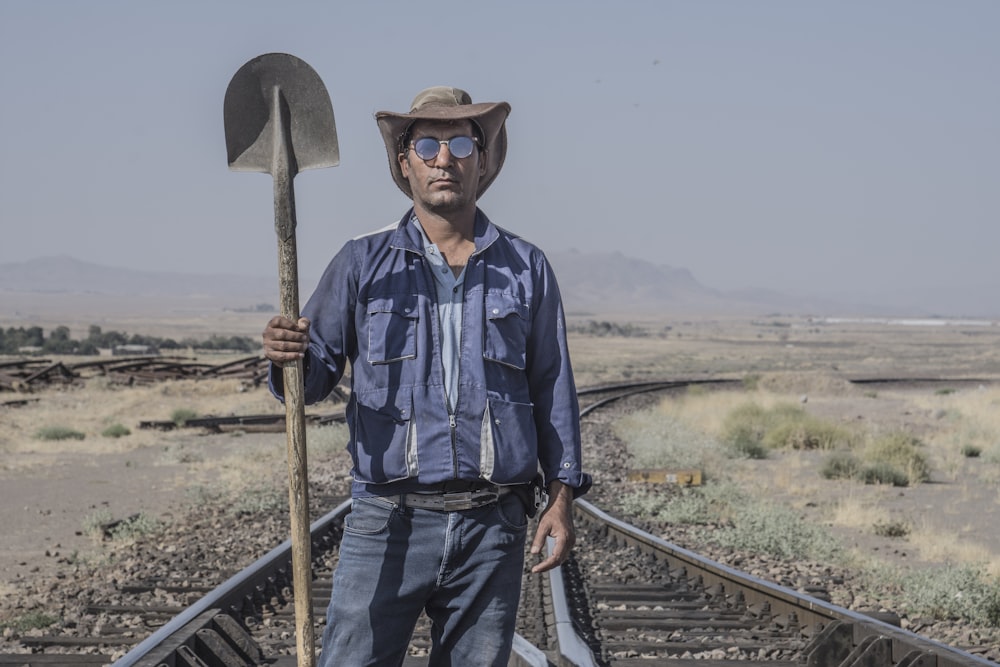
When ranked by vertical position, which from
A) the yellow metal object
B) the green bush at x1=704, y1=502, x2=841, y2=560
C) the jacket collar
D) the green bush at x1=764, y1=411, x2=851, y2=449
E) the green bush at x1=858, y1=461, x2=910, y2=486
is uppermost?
the jacket collar

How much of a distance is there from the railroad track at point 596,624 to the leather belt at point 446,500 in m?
2.03

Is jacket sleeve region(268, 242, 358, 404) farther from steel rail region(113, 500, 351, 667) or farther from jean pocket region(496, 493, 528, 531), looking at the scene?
steel rail region(113, 500, 351, 667)

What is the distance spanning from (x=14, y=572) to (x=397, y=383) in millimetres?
7804

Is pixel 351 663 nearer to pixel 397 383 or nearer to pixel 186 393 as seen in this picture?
pixel 397 383

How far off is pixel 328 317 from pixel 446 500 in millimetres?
588

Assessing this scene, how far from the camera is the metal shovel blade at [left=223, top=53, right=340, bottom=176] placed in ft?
11.6

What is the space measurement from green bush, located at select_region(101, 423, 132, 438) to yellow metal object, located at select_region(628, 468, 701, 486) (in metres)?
10.8

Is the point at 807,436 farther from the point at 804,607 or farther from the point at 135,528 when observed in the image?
the point at 804,607

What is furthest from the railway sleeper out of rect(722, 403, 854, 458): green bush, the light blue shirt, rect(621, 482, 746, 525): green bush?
rect(722, 403, 854, 458): green bush

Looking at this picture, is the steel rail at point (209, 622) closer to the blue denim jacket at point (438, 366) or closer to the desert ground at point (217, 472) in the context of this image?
the blue denim jacket at point (438, 366)

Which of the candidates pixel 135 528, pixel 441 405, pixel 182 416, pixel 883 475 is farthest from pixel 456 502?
pixel 182 416

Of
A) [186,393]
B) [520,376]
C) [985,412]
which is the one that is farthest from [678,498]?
[186,393]

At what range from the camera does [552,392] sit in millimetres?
3340

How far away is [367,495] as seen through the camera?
3203mm
